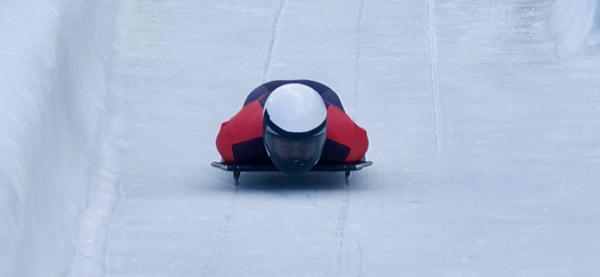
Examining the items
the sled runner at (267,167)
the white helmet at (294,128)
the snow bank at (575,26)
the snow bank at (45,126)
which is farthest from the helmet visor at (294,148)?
the snow bank at (575,26)

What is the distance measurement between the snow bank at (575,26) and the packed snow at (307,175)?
0.02 meters

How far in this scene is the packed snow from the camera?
4652mm

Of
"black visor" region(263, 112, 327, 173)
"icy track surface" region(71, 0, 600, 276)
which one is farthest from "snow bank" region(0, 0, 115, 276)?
"black visor" region(263, 112, 327, 173)

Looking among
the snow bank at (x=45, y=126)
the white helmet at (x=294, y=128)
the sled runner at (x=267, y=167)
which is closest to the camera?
the snow bank at (x=45, y=126)

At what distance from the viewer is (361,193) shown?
558cm

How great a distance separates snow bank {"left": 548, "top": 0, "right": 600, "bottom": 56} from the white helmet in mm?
3352

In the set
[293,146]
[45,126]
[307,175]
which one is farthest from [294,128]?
[45,126]

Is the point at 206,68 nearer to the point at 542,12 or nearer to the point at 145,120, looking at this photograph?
the point at 145,120

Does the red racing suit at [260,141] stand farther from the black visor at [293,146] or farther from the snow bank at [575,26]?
the snow bank at [575,26]

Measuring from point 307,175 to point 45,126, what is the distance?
4.51ft

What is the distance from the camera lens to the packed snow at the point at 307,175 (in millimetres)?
4652

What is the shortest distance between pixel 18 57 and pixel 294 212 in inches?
53.7

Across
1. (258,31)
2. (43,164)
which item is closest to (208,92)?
(258,31)

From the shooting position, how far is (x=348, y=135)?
5633 millimetres
